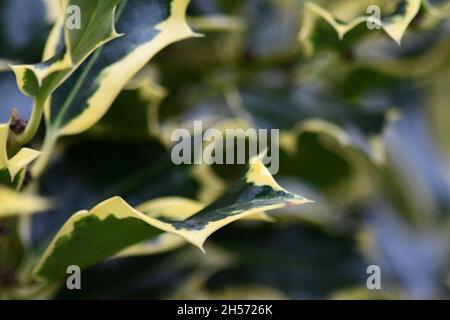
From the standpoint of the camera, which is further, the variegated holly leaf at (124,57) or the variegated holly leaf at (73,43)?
the variegated holly leaf at (124,57)

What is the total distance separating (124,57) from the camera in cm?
76

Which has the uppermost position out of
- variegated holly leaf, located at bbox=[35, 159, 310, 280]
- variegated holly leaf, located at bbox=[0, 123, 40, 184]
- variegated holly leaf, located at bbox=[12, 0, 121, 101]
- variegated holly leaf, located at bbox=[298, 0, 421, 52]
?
variegated holly leaf, located at bbox=[298, 0, 421, 52]

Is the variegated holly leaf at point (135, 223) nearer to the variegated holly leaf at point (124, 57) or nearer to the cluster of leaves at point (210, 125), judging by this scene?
the cluster of leaves at point (210, 125)

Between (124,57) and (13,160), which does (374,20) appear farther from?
(13,160)

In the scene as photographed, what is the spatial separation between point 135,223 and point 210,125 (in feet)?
0.99

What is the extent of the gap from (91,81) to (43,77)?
0.15 meters

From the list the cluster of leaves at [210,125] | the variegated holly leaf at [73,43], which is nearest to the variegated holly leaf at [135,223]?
the cluster of leaves at [210,125]

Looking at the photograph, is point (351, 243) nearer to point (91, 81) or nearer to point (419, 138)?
point (419, 138)

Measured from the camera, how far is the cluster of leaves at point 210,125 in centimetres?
68

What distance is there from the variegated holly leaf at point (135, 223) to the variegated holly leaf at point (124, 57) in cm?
11

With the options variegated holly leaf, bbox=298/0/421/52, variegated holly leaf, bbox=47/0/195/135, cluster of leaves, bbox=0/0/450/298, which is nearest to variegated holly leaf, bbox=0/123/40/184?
cluster of leaves, bbox=0/0/450/298

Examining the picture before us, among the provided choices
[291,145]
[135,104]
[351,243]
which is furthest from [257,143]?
[351,243]

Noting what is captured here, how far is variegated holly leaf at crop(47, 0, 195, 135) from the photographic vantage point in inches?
29.5

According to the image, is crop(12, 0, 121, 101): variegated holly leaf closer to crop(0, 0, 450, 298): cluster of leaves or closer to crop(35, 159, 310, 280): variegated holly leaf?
crop(0, 0, 450, 298): cluster of leaves
